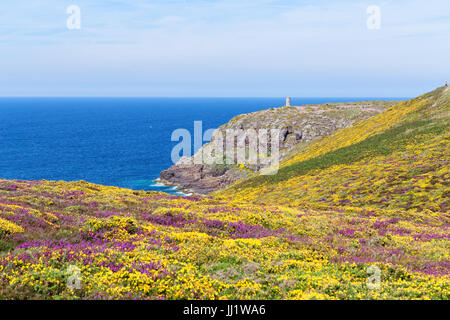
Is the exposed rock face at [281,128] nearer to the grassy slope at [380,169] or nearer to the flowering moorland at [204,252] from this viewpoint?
the grassy slope at [380,169]

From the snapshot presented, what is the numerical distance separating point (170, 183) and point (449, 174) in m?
80.0

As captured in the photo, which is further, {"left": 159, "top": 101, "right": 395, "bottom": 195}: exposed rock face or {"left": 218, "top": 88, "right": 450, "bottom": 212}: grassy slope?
{"left": 159, "top": 101, "right": 395, "bottom": 195}: exposed rock face

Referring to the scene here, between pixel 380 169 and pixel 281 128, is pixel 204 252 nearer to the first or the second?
pixel 380 169

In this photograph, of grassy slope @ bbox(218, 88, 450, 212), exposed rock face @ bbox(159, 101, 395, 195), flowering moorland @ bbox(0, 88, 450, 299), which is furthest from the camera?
exposed rock face @ bbox(159, 101, 395, 195)

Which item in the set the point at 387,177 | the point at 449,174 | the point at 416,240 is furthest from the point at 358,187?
the point at 416,240

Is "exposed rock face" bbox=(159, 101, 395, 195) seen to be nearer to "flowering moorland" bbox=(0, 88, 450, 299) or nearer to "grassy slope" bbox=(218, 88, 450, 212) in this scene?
"grassy slope" bbox=(218, 88, 450, 212)

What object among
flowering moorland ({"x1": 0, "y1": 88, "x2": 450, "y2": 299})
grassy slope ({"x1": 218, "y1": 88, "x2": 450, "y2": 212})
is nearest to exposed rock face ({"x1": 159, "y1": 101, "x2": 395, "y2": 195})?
grassy slope ({"x1": 218, "y1": 88, "x2": 450, "y2": 212})

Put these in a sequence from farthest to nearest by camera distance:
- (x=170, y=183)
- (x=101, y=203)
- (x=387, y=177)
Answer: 1. (x=170, y=183)
2. (x=387, y=177)
3. (x=101, y=203)

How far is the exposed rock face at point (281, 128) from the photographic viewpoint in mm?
99125

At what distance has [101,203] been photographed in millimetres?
24422

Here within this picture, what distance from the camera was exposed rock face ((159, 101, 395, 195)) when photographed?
99125mm

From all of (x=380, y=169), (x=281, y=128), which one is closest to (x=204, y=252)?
(x=380, y=169)

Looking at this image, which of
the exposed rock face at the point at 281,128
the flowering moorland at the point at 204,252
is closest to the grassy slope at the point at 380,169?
the flowering moorland at the point at 204,252
